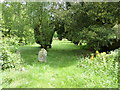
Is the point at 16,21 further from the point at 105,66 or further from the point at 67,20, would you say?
the point at 105,66

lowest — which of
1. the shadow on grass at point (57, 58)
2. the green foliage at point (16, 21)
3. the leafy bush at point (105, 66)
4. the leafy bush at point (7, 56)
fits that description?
the shadow on grass at point (57, 58)

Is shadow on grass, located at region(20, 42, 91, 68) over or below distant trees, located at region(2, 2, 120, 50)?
below

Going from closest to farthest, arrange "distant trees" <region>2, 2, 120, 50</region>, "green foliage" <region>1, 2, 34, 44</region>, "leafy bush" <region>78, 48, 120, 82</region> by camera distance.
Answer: "leafy bush" <region>78, 48, 120, 82</region> → "green foliage" <region>1, 2, 34, 44</region> → "distant trees" <region>2, 2, 120, 50</region>

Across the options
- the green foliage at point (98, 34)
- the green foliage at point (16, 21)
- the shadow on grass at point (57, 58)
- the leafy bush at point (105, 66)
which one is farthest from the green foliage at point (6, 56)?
the green foliage at point (98, 34)

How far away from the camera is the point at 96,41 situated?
251 inches

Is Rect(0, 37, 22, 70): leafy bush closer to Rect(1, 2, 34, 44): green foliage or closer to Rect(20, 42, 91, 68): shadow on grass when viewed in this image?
Rect(20, 42, 91, 68): shadow on grass

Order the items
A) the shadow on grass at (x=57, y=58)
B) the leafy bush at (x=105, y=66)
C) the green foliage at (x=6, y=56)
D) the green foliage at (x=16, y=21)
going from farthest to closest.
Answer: the green foliage at (x=16, y=21) < the shadow on grass at (x=57, y=58) < the leafy bush at (x=105, y=66) < the green foliage at (x=6, y=56)

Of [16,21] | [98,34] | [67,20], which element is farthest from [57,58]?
[16,21]

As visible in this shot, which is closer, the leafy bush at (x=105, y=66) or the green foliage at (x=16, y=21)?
the leafy bush at (x=105, y=66)

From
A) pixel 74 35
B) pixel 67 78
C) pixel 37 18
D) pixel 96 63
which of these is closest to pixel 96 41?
pixel 74 35

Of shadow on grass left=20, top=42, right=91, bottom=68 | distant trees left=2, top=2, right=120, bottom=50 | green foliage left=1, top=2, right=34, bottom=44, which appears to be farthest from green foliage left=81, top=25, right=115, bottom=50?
green foliage left=1, top=2, right=34, bottom=44

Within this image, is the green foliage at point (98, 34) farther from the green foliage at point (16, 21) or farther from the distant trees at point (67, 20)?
the green foliage at point (16, 21)

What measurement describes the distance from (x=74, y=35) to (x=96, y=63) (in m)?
2.84

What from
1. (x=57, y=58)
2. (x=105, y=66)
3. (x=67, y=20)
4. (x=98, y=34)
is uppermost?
(x=67, y=20)
